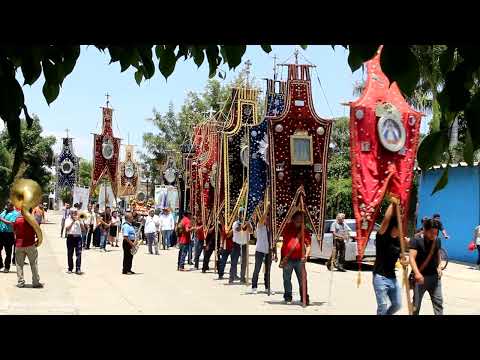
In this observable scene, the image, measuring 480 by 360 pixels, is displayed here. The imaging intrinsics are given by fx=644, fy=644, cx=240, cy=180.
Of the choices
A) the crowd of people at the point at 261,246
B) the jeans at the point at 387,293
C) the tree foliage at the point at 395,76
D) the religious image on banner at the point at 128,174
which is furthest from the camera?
the religious image on banner at the point at 128,174

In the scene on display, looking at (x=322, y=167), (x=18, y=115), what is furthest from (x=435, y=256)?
(x=18, y=115)

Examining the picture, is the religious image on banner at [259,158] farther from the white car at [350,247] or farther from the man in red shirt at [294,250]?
the white car at [350,247]

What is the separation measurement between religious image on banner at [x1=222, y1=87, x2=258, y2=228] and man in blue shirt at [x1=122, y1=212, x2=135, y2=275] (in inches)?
100

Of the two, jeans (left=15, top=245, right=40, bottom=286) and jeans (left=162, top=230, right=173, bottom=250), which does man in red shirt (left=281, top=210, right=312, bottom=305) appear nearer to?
jeans (left=15, top=245, right=40, bottom=286)

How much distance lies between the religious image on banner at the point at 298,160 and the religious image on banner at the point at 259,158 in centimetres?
127

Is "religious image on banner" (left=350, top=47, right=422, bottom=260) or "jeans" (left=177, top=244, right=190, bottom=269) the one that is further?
"jeans" (left=177, top=244, right=190, bottom=269)

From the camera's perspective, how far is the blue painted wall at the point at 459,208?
836 inches

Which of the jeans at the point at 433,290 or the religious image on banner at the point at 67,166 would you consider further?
the religious image on banner at the point at 67,166

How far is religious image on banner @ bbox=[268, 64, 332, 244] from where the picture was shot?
11773mm

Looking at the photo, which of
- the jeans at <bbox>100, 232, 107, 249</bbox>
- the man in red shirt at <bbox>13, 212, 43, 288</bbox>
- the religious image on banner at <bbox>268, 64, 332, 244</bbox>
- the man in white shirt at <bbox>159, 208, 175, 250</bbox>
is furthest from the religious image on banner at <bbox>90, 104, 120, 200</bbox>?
the religious image on banner at <bbox>268, 64, 332, 244</bbox>

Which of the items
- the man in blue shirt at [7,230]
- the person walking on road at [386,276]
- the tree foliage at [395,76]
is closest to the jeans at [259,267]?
the person walking on road at [386,276]

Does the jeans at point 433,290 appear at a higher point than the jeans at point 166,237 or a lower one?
higher
